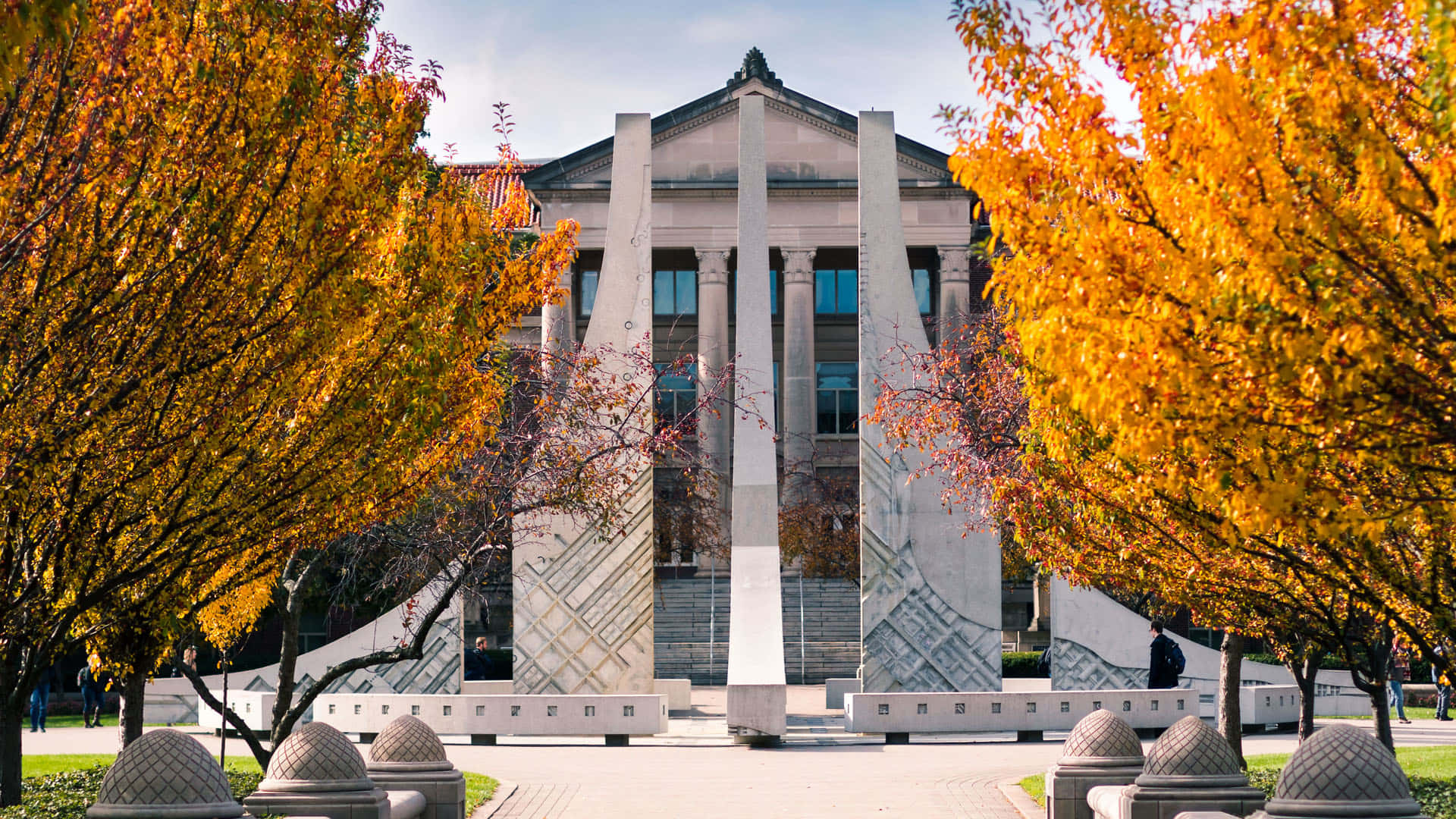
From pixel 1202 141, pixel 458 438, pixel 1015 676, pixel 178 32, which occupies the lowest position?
pixel 1015 676

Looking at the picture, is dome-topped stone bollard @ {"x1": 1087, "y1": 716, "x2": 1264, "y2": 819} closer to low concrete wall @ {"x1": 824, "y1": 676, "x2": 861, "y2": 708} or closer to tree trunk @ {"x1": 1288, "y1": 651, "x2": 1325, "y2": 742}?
tree trunk @ {"x1": 1288, "y1": 651, "x2": 1325, "y2": 742}

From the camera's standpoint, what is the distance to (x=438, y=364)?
9680mm

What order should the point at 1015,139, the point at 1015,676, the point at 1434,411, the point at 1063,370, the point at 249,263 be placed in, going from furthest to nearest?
the point at 1015,676 < the point at 249,263 < the point at 1015,139 < the point at 1063,370 < the point at 1434,411

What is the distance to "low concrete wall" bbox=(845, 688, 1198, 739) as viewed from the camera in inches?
907

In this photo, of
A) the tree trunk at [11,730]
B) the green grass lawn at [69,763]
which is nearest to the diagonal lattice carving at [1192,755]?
the tree trunk at [11,730]

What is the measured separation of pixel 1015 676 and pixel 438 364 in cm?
3130

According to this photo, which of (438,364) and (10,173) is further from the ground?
(10,173)

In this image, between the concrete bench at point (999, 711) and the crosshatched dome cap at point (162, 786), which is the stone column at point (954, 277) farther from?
the crosshatched dome cap at point (162, 786)

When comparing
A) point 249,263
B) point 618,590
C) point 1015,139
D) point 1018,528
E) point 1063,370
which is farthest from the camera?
point 618,590

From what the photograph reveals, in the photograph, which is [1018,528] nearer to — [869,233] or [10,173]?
[10,173]

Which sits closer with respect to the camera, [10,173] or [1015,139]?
[10,173]

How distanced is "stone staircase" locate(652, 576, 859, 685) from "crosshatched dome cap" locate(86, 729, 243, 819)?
29.6m

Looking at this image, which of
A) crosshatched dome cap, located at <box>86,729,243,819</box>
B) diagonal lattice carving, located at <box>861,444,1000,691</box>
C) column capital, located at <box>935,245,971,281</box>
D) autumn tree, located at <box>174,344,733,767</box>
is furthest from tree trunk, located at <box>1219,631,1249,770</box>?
column capital, located at <box>935,245,971,281</box>

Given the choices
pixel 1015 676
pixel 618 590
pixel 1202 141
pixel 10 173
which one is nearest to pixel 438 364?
pixel 10 173
